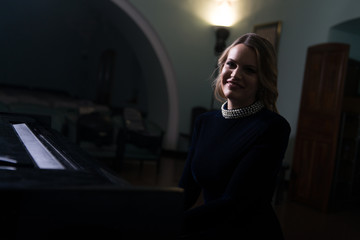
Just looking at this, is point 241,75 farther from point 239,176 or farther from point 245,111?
point 239,176

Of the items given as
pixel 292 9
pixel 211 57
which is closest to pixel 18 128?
pixel 292 9

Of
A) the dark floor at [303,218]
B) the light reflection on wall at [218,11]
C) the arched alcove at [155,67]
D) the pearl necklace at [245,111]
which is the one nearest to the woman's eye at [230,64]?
the pearl necklace at [245,111]

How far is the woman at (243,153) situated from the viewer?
49.1 inches

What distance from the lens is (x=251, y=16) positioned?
6.70 m

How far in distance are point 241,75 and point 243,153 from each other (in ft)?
0.93

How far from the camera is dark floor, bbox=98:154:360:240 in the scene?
155 inches

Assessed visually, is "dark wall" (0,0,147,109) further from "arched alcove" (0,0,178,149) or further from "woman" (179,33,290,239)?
"woman" (179,33,290,239)

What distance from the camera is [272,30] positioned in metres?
6.24

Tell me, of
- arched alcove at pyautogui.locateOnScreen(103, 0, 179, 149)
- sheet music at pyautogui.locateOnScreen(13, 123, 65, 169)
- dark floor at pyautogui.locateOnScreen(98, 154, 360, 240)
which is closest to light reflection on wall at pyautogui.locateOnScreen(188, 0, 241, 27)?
arched alcove at pyautogui.locateOnScreen(103, 0, 179, 149)

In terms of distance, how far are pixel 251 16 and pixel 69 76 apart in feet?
29.4

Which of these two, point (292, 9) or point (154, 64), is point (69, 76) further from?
point (292, 9)

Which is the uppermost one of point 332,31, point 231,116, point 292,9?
point 292,9

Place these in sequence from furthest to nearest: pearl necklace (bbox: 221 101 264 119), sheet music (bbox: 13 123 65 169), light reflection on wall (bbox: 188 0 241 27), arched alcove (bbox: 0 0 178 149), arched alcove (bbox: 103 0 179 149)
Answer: arched alcove (bbox: 0 0 178 149) < light reflection on wall (bbox: 188 0 241 27) < arched alcove (bbox: 103 0 179 149) < pearl necklace (bbox: 221 101 264 119) < sheet music (bbox: 13 123 65 169)

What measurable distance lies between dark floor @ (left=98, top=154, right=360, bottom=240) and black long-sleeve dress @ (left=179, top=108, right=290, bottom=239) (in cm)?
264
